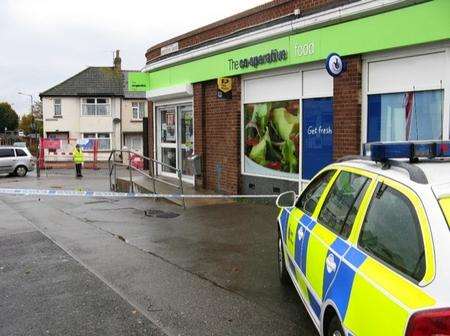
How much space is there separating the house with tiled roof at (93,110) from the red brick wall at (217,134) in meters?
30.3

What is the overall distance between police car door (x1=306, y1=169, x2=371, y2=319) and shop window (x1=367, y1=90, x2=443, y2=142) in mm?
4738

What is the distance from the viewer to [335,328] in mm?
3191

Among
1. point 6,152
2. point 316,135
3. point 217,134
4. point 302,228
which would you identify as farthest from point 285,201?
point 6,152

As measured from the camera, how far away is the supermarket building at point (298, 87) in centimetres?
826

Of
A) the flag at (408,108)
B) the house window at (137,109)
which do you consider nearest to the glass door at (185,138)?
the flag at (408,108)

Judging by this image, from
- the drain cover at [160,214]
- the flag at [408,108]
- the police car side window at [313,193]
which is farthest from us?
the drain cover at [160,214]

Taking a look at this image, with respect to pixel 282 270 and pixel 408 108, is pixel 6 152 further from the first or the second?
pixel 282 270

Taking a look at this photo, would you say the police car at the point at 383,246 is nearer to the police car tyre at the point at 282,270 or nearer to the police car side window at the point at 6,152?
the police car tyre at the point at 282,270

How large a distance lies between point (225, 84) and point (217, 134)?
1431mm

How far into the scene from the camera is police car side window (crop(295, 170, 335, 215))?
440cm

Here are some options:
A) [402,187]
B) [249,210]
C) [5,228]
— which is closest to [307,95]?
Result: [249,210]

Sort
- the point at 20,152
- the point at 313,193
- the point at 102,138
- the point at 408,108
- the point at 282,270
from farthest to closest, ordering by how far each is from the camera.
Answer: the point at 102,138 → the point at 20,152 → the point at 408,108 → the point at 282,270 → the point at 313,193

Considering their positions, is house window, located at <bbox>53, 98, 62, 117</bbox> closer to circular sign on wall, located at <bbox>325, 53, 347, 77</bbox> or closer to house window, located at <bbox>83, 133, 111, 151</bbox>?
house window, located at <bbox>83, 133, 111, 151</bbox>

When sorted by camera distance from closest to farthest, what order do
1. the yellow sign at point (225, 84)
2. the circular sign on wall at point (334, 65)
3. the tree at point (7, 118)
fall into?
the circular sign on wall at point (334, 65) < the yellow sign at point (225, 84) < the tree at point (7, 118)
